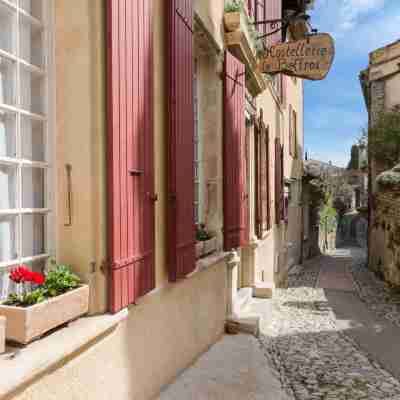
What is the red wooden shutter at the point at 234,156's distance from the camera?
4.87 meters

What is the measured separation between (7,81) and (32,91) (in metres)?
0.19

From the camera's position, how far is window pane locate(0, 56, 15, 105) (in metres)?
1.96

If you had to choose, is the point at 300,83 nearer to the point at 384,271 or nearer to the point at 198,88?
the point at 384,271

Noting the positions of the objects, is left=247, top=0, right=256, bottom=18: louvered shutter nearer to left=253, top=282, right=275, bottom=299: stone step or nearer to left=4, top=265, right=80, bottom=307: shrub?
left=253, top=282, right=275, bottom=299: stone step

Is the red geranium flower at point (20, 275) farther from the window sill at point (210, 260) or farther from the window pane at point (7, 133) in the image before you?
the window sill at point (210, 260)

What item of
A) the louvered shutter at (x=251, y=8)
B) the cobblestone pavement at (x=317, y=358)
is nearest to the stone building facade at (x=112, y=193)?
the cobblestone pavement at (x=317, y=358)

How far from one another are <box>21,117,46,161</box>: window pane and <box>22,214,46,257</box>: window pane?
315 millimetres

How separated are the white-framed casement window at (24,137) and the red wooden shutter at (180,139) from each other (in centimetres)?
114

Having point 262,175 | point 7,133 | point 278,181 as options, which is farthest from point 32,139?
point 278,181

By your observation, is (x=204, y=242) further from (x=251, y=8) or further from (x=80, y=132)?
(x=251, y=8)

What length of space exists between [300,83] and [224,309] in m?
14.1

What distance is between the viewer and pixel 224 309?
5.01 m

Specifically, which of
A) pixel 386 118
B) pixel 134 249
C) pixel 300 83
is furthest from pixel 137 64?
pixel 300 83

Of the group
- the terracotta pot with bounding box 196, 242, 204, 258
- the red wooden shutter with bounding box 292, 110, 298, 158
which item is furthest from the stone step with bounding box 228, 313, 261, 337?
the red wooden shutter with bounding box 292, 110, 298, 158
